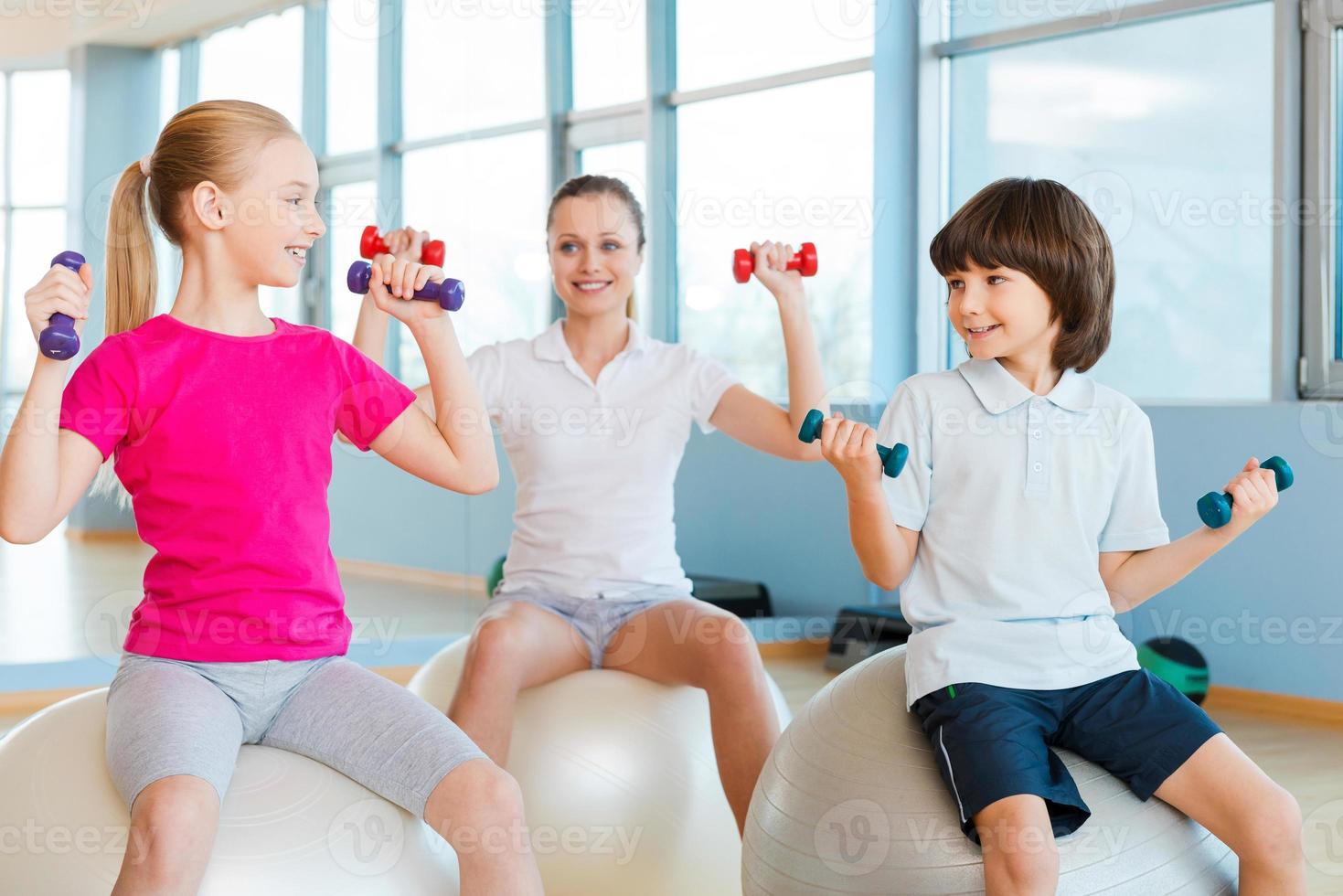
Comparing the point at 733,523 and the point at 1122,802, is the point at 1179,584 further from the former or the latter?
the point at 1122,802

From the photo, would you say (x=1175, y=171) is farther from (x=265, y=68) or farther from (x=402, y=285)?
(x=402, y=285)

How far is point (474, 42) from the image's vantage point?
4.60 m

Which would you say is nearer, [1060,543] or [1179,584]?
[1060,543]

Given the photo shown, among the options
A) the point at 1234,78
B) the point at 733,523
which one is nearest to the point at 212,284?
the point at 1234,78

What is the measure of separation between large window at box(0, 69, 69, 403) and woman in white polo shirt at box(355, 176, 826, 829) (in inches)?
61.9

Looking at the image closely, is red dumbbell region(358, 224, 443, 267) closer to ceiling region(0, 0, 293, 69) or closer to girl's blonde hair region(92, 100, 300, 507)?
girl's blonde hair region(92, 100, 300, 507)

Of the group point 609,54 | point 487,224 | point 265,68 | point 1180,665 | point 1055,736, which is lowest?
point 1180,665

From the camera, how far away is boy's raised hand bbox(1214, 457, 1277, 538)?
1.64 m

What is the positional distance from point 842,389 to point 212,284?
3.75 m

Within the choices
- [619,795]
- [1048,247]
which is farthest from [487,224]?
[1048,247]

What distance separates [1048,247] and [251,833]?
112 centimetres

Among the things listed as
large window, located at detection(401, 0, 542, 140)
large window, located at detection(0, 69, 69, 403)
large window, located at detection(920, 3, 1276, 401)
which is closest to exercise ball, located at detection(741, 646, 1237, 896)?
large window, located at detection(0, 69, 69, 403)

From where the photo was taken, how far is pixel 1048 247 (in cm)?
174

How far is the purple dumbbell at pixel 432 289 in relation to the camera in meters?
1.68
